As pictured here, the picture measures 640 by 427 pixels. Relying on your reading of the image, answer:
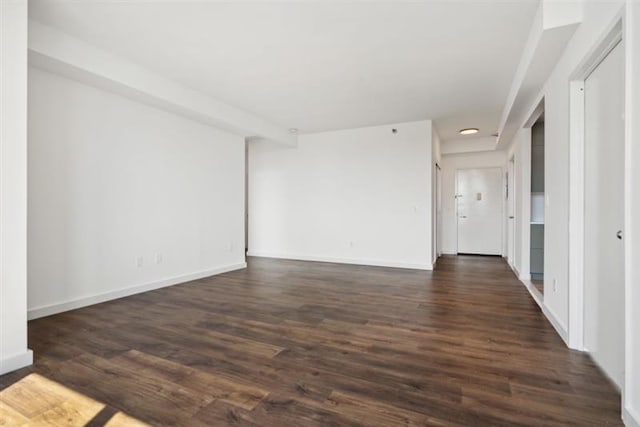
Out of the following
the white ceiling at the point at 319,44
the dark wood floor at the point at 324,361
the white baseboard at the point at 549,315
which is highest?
the white ceiling at the point at 319,44

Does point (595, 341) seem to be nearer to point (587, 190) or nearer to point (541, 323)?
point (541, 323)

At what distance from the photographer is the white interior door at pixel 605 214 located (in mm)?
1871

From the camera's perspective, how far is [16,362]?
2.08 m

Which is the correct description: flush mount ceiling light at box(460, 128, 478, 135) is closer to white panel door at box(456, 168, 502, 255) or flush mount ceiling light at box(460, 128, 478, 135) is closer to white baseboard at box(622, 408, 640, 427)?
white panel door at box(456, 168, 502, 255)

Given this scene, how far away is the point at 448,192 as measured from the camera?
7.81 metres

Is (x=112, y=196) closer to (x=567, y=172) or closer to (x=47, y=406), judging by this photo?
(x=47, y=406)

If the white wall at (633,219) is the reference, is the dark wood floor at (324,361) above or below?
below

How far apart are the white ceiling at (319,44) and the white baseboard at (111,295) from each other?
2.61 meters

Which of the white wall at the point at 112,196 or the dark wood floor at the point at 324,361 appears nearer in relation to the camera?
the dark wood floor at the point at 324,361

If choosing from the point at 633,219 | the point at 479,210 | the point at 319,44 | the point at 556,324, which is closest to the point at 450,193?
the point at 479,210

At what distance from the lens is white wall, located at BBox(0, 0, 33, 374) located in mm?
2035

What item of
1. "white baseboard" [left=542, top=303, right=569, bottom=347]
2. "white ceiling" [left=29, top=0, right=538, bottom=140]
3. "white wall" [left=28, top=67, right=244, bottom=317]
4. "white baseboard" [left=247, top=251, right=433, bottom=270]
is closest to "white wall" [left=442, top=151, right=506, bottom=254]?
"white baseboard" [left=247, top=251, right=433, bottom=270]

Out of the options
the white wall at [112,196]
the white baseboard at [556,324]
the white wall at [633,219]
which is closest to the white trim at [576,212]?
the white baseboard at [556,324]

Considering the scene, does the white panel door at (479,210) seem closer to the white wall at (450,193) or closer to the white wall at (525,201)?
the white wall at (450,193)
